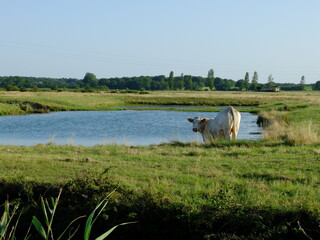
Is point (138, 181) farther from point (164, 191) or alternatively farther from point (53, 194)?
point (53, 194)

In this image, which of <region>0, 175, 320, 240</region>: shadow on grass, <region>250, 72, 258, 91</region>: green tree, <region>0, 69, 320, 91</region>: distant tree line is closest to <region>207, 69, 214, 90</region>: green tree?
<region>0, 69, 320, 91</region>: distant tree line

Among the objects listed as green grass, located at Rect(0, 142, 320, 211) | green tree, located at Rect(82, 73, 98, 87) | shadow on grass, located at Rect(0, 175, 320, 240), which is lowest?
shadow on grass, located at Rect(0, 175, 320, 240)

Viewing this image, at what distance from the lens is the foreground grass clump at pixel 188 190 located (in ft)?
23.8

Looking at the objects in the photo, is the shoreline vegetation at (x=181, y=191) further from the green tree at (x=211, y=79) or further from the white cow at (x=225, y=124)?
the green tree at (x=211, y=79)

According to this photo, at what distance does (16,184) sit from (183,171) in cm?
371

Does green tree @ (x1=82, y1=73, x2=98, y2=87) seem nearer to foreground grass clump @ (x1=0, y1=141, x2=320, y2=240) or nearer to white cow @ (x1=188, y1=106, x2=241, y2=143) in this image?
white cow @ (x1=188, y1=106, x2=241, y2=143)

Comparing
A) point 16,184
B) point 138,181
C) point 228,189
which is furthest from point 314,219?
point 16,184

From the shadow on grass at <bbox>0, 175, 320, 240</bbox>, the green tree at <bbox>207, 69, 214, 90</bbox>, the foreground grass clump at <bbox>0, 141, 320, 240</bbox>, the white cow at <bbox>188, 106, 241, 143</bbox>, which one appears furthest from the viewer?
the green tree at <bbox>207, 69, 214, 90</bbox>

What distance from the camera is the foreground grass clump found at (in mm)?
7246

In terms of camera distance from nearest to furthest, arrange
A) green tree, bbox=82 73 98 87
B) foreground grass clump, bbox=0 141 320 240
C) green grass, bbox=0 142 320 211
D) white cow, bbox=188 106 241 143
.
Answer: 1. foreground grass clump, bbox=0 141 320 240
2. green grass, bbox=0 142 320 211
3. white cow, bbox=188 106 241 143
4. green tree, bbox=82 73 98 87

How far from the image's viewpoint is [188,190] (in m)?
8.30

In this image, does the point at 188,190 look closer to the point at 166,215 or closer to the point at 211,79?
the point at 166,215

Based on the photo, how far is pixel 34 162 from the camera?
1098 cm

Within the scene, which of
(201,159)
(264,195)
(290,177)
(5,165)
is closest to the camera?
(264,195)
